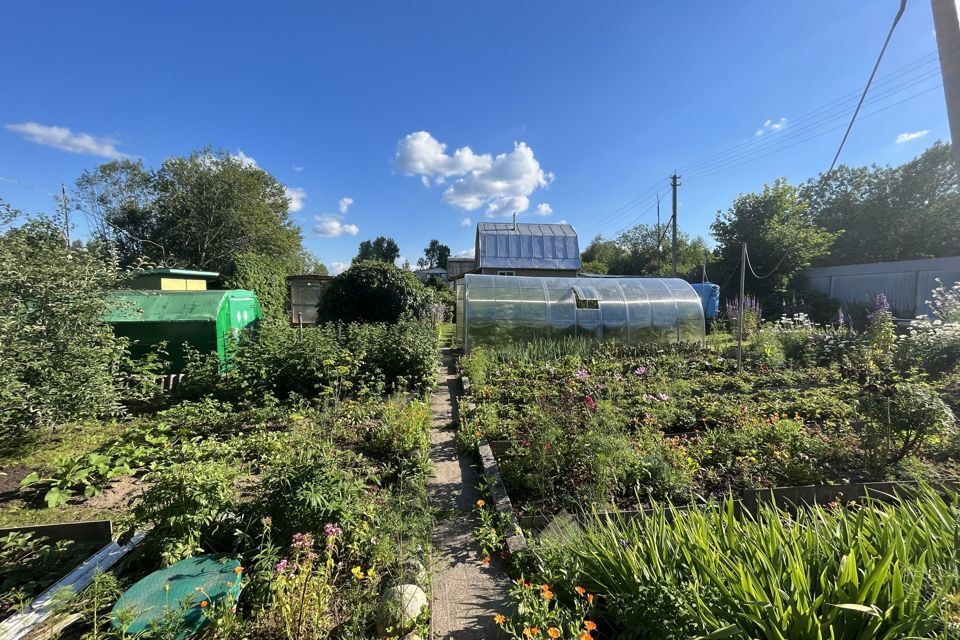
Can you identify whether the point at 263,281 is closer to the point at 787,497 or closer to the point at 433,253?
the point at 787,497

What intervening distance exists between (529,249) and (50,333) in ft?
80.8

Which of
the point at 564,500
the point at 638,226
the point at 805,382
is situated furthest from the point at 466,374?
the point at 638,226

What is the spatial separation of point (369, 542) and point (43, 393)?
449cm

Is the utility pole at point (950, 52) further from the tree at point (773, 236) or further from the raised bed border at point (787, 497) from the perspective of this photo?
the tree at point (773, 236)

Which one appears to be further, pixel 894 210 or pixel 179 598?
pixel 894 210

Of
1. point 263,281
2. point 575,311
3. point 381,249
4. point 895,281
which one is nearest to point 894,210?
point 895,281

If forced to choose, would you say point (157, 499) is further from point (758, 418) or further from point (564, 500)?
point (758, 418)

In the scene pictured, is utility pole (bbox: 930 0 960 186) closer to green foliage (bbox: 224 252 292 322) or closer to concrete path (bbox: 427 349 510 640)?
concrete path (bbox: 427 349 510 640)

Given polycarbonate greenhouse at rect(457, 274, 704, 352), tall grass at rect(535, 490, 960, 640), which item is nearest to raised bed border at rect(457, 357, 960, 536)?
tall grass at rect(535, 490, 960, 640)

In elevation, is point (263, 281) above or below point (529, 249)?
below

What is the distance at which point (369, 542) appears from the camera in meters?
2.76

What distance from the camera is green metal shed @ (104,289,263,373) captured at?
6.86 m

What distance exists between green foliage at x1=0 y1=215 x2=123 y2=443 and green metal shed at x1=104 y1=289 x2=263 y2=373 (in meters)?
2.02

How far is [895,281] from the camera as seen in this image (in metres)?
16.7
